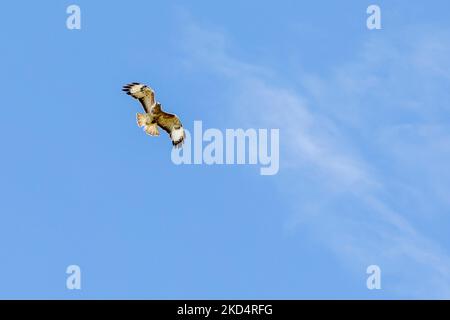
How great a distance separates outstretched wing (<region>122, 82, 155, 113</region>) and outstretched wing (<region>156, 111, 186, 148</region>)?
2.36 ft

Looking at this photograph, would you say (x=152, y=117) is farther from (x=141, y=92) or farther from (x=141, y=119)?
(x=141, y=92)

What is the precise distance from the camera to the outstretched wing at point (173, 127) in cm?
2998

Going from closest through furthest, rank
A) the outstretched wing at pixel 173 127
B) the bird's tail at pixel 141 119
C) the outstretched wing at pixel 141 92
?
the outstretched wing at pixel 141 92
the bird's tail at pixel 141 119
the outstretched wing at pixel 173 127

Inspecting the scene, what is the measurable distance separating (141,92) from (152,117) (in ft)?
2.71

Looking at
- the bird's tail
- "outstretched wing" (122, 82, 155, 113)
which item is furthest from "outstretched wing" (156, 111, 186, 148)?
"outstretched wing" (122, 82, 155, 113)

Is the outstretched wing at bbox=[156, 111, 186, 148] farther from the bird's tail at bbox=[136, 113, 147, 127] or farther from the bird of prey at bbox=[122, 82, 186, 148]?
the bird's tail at bbox=[136, 113, 147, 127]

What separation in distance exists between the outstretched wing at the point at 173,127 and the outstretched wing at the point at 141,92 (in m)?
0.72

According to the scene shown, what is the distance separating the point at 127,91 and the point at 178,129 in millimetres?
1784

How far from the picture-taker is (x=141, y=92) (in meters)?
29.4

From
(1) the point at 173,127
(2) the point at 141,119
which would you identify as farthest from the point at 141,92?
(1) the point at 173,127

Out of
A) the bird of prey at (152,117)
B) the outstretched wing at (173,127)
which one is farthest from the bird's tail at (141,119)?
the outstretched wing at (173,127)

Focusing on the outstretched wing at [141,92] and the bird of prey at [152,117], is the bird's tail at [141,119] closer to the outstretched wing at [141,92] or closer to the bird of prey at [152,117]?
the bird of prey at [152,117]
